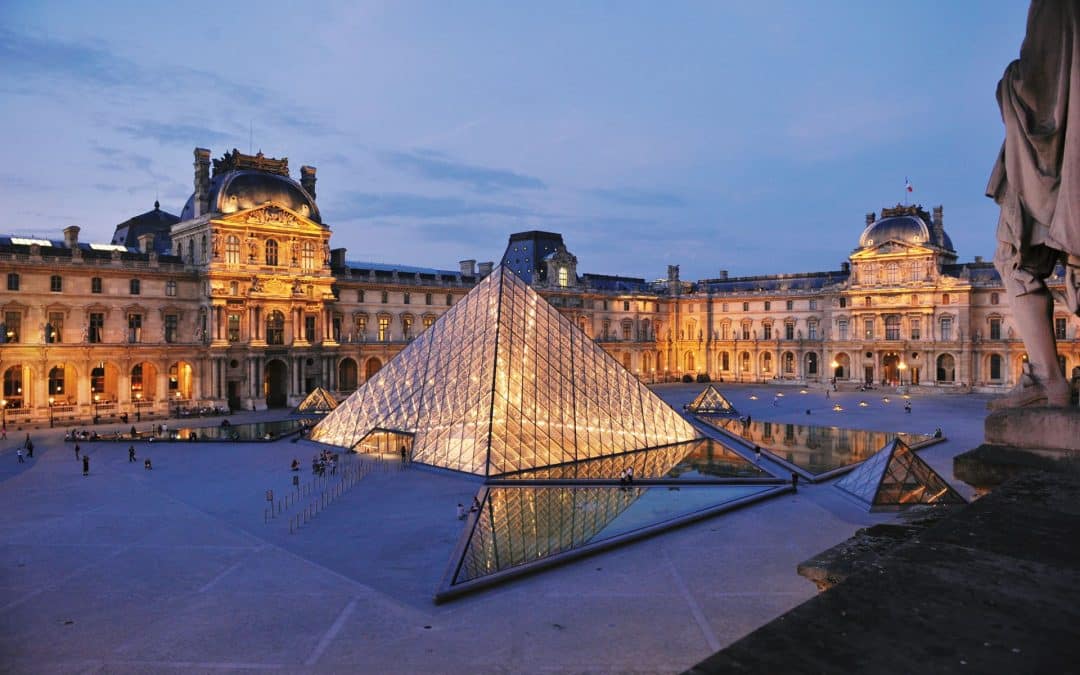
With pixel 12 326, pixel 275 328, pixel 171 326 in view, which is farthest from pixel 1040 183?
pixel 171 326

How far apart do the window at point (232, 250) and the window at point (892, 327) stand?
1857 inches

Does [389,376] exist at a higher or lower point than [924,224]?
lower

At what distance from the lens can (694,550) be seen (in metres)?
14.9

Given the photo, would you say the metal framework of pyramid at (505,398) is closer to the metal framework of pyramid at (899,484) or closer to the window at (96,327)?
the metal framework of pyramid at (899,484)

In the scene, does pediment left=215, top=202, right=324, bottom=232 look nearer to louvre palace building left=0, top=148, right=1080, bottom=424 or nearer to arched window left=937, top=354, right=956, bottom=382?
louvre palace building left=0, top=148, right=1080, bottom=424

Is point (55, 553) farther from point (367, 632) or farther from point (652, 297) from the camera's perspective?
point (652, 297)

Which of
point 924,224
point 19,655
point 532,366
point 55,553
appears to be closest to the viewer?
point 19,655

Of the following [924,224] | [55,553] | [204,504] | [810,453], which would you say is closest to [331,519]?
[204,504]

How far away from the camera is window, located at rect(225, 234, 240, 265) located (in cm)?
4191

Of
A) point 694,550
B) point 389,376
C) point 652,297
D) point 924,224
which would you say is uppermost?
point 924,224

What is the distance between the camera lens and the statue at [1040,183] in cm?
470

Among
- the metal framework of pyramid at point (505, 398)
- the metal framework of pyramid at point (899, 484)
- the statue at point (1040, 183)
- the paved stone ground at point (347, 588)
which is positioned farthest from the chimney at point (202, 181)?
the statue at point (1040, 183)

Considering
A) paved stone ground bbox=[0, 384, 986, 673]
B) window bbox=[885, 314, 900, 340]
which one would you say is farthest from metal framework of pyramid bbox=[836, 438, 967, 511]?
window bbox=[885, 314, 900, 340]

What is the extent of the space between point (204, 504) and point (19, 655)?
371 inches
